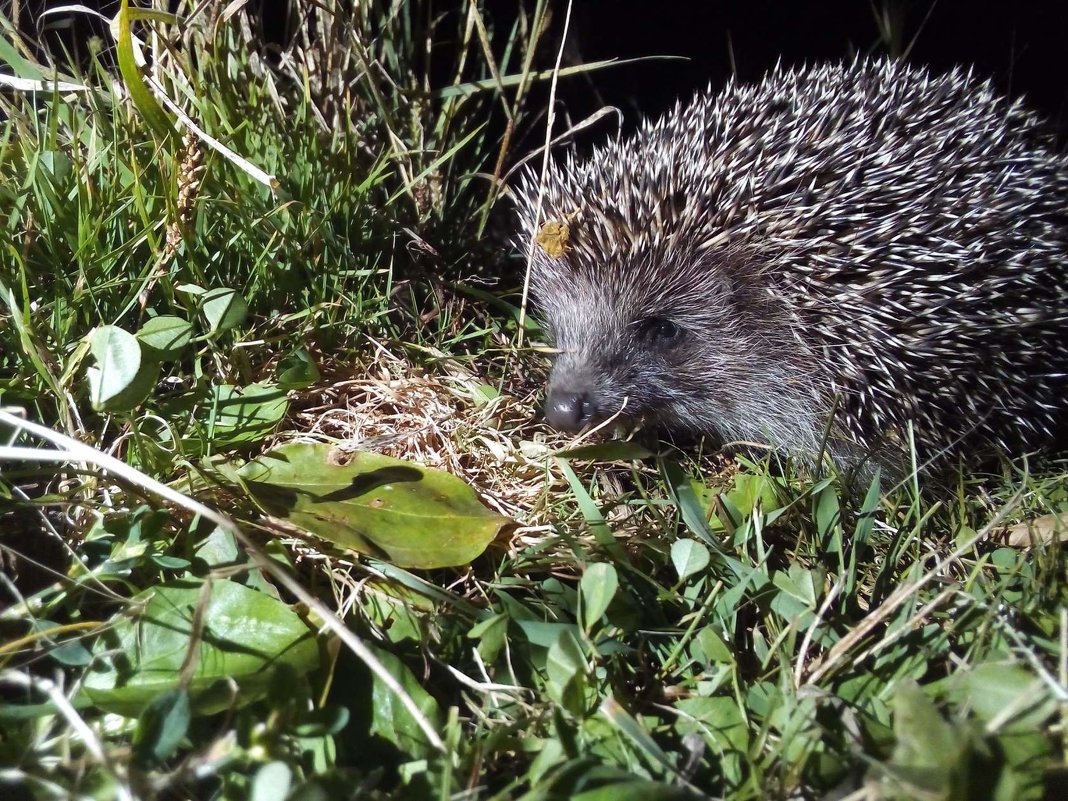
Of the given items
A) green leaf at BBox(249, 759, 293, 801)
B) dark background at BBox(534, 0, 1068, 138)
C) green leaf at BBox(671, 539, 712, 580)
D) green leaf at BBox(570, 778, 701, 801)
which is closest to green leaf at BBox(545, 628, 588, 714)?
green leaf at BBox(570, 778, 701, 801)

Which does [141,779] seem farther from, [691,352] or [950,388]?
[950,388]

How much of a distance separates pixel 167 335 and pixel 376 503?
1.72 ft

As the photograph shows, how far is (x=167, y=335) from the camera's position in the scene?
164cm

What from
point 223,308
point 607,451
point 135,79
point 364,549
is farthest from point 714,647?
point 135,79

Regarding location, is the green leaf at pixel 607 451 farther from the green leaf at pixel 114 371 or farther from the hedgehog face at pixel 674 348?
the green leaf at pixel 114 371

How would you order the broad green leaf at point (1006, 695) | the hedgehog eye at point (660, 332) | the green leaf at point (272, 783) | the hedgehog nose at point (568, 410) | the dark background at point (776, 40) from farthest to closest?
the dark background at point (776, 40) < the hedgehog eye at point (660, 332) < the hedgehog nose at point (568, 410) < the broad green leaf at point (1006, 695) < the green leaf at point (272, 783)

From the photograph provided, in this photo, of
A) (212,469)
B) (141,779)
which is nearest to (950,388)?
(212,469)

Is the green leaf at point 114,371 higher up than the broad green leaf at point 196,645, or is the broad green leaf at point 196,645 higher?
the green leaf at point 114,371

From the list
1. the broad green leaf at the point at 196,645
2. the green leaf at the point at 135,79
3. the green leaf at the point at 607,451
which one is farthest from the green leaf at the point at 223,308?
the green leaf at the point at 607,451

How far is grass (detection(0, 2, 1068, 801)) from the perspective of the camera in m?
1.16

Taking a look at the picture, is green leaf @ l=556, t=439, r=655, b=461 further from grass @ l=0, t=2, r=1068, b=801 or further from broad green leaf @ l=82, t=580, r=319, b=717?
broad green leaf @ l=82, t=580, r=319, b=717

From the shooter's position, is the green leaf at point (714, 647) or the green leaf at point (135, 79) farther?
the green leaf at point (135, 79)

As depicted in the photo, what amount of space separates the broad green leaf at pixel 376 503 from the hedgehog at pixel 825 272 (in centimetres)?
50

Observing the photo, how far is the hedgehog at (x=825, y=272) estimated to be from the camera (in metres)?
1.97
